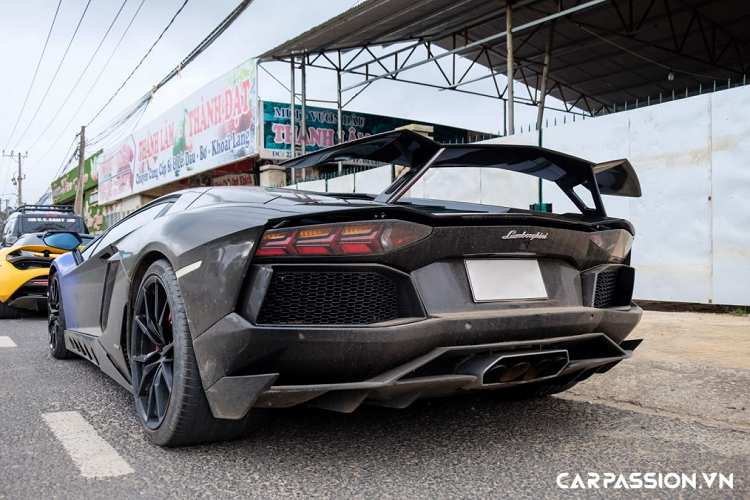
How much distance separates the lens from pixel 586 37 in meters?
16.5

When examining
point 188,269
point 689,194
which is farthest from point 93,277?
point 689,194

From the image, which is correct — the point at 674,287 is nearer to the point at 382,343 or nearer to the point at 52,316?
the point at 382,343

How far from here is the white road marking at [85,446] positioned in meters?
2.40

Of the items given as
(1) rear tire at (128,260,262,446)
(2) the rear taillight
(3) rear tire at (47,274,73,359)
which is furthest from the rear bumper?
(3) rear tire at (47,274,73,359)

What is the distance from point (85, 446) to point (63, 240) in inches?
242

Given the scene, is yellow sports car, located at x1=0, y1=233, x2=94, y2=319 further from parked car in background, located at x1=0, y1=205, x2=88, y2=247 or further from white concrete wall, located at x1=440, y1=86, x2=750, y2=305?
white concrete wall, located at x1=440, y1=86, x2=750, y2=305

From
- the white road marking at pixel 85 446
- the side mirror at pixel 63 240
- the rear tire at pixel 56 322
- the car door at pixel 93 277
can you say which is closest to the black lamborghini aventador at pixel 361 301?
the white road marking at pixel 85 446

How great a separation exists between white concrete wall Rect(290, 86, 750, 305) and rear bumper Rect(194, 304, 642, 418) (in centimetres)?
514

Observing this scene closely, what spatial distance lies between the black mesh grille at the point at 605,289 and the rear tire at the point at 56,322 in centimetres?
381

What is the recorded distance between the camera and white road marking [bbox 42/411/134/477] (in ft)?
7.88

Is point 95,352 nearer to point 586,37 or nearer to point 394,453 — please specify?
point 394,453

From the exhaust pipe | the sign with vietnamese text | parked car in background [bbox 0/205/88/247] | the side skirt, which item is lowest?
the side skirt

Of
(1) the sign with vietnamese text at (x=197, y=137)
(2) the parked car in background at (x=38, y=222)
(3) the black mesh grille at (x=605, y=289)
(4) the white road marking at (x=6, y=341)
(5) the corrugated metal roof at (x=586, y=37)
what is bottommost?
(4) the white road marking at (x=6, y=341)

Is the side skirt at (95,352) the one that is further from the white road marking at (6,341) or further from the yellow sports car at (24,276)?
the yellow sports car at (24,276)
